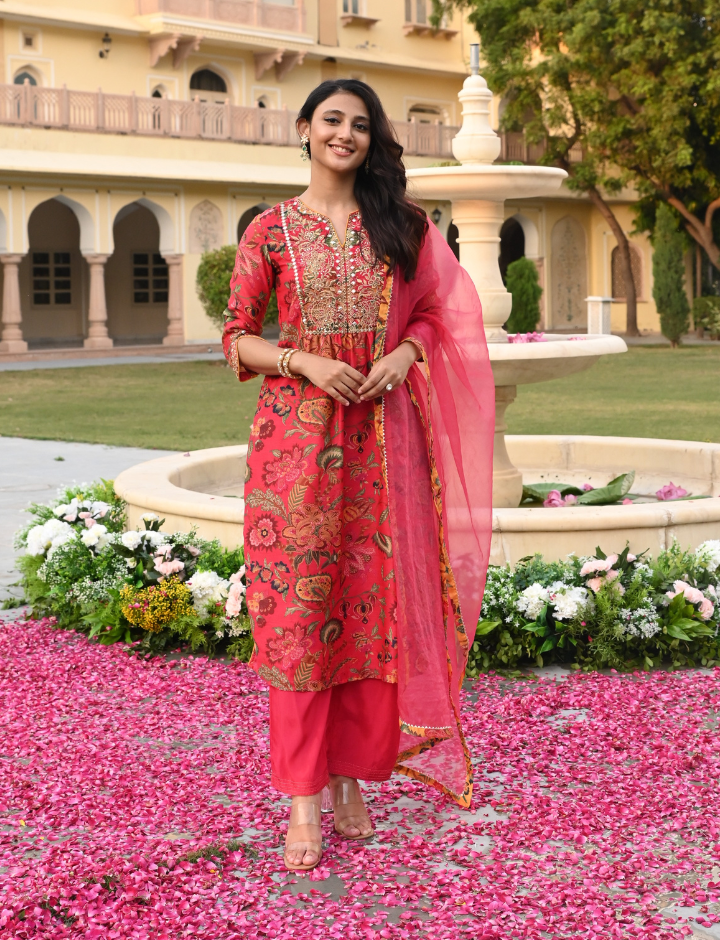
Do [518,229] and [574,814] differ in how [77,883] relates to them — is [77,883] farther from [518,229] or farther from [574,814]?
[518,229]

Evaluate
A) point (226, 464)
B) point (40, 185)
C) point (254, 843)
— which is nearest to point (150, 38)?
point (40, 185)

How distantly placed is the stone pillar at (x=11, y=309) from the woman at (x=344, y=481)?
18.7 metres

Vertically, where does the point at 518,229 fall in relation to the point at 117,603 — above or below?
above

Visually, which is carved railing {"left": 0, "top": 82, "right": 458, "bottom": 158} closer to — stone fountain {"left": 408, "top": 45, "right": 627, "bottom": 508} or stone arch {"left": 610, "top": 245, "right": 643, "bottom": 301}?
stone arch {"left": 610, "top": 245, "right": 643, "bottom": 301}

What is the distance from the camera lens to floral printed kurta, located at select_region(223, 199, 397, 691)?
247cm

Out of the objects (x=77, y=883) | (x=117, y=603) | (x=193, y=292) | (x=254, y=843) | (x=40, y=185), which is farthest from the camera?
(x=193, y=292)

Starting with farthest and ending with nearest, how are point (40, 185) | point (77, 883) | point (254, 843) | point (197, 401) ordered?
point (40, 185)
point (197, 401)
point (254, 843)
point (77, 883)

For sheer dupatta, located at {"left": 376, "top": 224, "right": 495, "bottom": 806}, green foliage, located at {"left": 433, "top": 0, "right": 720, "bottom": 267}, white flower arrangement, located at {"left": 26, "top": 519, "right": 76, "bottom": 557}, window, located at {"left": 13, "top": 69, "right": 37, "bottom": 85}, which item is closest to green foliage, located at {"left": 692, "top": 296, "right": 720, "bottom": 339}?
green foliage, located at {"left": 433, "top": 0, "right": 720, "bottom": 267}

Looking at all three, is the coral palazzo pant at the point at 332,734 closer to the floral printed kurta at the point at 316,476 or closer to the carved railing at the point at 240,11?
the floral printed kurta at the point at 316,476

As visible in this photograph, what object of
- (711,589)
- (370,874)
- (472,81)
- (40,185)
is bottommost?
(370,874)

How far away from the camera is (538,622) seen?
3.79m

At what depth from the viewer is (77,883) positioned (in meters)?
2.32

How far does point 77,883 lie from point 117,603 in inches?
76.1

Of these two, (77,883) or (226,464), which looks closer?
(77,883)
